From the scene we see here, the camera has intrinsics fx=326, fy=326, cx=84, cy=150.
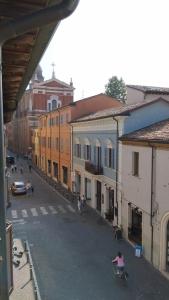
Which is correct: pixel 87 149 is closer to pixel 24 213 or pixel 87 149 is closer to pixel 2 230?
pixel 24 213

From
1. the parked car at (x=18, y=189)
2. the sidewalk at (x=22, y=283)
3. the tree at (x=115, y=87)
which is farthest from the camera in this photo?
the tree at (x=115, y=87)

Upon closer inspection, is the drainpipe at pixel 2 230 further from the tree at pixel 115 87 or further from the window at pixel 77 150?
the tree at pixel 115 87

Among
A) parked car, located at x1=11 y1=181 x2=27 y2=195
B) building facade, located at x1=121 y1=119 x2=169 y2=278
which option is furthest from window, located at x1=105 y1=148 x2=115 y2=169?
parked car, located at x1=11 y1=181 x2=27 y2=195

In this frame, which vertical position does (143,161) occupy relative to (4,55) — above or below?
below

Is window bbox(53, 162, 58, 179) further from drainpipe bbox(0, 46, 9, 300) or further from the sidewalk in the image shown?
drainpipe bbox(0, 46, 9, 300)

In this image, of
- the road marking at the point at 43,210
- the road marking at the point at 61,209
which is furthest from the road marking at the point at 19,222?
the road marking at the point at 61,209

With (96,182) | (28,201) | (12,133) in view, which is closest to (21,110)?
(12,133)

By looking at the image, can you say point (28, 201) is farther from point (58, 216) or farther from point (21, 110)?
point (21, 110)

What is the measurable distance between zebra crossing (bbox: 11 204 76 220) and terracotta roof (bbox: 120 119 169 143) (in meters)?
9.75

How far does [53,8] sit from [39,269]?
1450 centimetres

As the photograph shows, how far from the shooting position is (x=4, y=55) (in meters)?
4.18

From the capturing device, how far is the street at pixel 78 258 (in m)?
13.2

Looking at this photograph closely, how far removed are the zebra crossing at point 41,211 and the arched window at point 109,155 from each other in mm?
5993

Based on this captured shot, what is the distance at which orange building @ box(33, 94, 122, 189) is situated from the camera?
108ft
